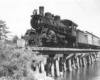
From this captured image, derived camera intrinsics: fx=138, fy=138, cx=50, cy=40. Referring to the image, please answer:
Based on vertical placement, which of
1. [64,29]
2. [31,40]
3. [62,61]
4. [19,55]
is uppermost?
[64,29]

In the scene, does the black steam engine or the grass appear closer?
the grass

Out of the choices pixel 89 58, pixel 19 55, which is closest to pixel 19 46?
pixel 19 55

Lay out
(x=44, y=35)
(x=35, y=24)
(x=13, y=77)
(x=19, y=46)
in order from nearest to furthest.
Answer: (x=13, y=77) < (x=19, y=46) < (x=44, y=35) < (x=35, y=24)

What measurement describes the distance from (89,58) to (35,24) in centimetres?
1811

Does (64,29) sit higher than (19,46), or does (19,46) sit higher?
(64,29)

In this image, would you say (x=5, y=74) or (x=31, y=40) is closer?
(x=5, y=74)

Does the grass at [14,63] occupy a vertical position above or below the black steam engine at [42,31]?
below

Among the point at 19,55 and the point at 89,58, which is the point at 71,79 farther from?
the point at 89,58

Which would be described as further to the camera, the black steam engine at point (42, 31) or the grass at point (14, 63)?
the black steam engine at point (42, 31)

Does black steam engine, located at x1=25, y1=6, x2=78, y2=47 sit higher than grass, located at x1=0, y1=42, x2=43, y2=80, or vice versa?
black steam engine, located at x1=25, y1=6, x2=78, y2=47

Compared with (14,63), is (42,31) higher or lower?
higher

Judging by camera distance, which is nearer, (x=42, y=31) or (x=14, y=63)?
(x=14, y=63)

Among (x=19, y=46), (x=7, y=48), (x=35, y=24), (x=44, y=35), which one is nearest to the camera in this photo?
(x=7, y=48)

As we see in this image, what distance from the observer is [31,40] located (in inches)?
526
